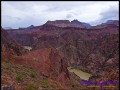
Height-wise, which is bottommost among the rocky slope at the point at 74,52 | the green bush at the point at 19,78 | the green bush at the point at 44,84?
the rocky slope at the point at 74,52

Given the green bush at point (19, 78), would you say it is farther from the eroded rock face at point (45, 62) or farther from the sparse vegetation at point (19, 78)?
the eroded rock face at point (45, 62)

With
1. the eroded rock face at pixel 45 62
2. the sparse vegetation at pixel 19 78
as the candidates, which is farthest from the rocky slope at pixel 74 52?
the sparse vegetation at pixel 19 78

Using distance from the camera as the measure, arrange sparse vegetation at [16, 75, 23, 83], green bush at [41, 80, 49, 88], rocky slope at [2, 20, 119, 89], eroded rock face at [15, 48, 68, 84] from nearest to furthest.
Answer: sparse vegetation at [16, 75, 23, 83], green bush at [41, 80, 49, 88], eroded rock face at [15, 48, 68, 84], rocky slope at [2, 20, 119, 89]


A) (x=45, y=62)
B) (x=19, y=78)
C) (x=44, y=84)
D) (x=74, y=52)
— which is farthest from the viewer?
(x=74, y=52)

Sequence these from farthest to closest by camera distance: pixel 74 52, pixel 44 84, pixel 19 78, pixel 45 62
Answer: pixel 74 52 < pixel 45 62 < pixel 44 84 < pixel 19 78

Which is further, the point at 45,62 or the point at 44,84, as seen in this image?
the point at 45,62

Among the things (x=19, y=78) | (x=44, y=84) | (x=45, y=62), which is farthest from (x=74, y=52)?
(x=19, y=78)

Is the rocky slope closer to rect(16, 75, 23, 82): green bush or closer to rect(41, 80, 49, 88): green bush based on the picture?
rect(41, 80, 49, 88): green bush

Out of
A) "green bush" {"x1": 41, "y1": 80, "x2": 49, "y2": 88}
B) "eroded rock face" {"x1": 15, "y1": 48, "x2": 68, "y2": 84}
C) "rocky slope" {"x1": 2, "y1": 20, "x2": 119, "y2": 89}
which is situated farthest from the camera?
"rocky slope" {"x1": 2, "y1": 20, "x2": 119, "y2": 89}

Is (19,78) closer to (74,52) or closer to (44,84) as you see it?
(44,84)

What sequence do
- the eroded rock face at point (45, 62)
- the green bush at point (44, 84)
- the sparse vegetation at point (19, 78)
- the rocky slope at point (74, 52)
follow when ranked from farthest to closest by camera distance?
the rocky slope at point (74, 52) → the eroded rock face at point (45, 62) → the green bush at point (44, 84) → the sparse vegetation at point (19, 78)

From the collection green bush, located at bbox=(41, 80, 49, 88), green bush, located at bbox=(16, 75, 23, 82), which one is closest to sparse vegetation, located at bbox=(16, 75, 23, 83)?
green bush, located at bbox=(16, 75, 23, 82)

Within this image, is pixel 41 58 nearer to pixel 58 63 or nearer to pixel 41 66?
pixel 41 66
